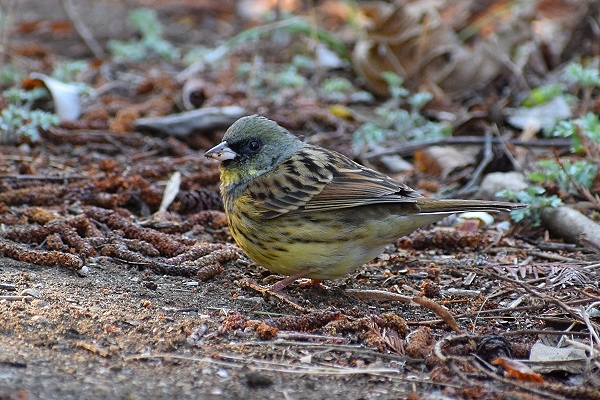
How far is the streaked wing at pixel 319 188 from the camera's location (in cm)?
445

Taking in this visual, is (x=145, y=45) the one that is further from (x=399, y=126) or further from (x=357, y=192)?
(x=357, y=192)

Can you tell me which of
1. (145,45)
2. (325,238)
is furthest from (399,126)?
(145,45)

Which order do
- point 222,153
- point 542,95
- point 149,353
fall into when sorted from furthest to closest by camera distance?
point 542,95
point 222,153
point 149,353

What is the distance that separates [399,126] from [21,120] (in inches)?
127

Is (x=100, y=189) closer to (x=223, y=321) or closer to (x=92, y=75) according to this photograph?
(x=223, y=321)

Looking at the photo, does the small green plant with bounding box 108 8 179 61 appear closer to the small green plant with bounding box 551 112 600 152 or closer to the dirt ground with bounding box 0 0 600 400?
the dirt ground with bounding box 0 0 600 400

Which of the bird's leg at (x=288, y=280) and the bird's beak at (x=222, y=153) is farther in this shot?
the bird's beak at (x=222, y=153)

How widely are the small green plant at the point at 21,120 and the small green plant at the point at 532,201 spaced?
328 centimetres

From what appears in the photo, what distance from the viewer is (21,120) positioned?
6.23 m

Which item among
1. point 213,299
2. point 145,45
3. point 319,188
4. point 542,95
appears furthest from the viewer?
point 145,45

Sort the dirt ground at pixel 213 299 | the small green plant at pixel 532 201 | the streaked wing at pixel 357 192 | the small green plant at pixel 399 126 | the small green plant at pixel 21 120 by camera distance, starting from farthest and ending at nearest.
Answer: the small green plant at pixel 399 126 → the small green plant at pixel 21 120 → the small green plant at pixel 532 201 → the streaked wing at pixel 357 192 → the dirt ground at pixel 213 299

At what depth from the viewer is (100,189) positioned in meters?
5.46

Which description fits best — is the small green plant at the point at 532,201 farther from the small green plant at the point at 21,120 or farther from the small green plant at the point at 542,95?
the small green plant at the point at 21,120

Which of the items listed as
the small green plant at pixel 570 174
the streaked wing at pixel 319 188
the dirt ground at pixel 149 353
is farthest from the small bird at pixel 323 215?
the small green plant at pixel 570 174
